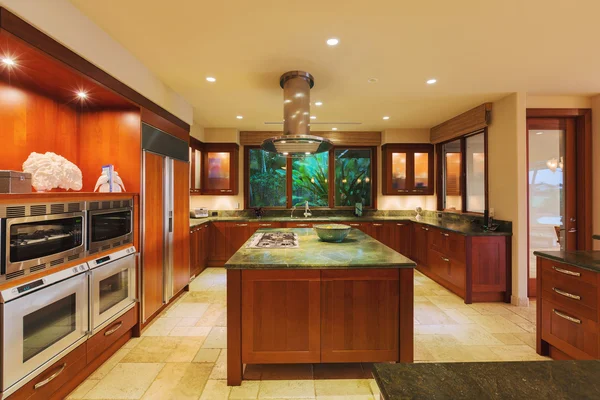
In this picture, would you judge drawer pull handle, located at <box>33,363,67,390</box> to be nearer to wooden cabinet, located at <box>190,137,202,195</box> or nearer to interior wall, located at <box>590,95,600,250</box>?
wooden cabinet, located at <box>190,137,202,195</box>

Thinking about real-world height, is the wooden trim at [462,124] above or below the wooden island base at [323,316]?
above

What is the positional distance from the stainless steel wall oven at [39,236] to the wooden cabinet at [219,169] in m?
3.36

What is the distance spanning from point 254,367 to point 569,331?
7.91 feet

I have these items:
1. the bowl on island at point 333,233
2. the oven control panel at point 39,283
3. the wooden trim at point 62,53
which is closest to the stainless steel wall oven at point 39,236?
the oven control panel at point 39,283

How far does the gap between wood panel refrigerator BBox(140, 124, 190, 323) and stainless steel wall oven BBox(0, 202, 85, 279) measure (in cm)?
80

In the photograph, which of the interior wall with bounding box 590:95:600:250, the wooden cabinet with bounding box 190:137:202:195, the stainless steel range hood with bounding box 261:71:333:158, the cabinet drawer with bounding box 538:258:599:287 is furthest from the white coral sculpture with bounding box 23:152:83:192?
the interior wall with bounding box 590:95:600:250

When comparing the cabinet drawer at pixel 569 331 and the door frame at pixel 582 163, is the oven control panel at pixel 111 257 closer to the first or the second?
the cabinet drawer at pixel 569 331

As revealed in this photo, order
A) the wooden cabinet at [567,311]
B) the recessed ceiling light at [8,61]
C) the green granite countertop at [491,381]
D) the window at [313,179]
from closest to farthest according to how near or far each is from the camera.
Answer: the green granite countertop at [491,381] < the recessed ceiling light at [8,61] < the wooden cabinet at [567,311] < the window at [313,179]

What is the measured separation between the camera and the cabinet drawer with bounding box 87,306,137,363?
2.08 meters

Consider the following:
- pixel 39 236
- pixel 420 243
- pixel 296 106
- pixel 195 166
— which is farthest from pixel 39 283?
pixel 420 243

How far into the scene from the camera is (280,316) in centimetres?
197

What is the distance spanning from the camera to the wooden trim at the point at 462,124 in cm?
386

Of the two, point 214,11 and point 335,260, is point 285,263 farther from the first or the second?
point 214,11

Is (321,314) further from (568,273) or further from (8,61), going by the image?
(8,61)
